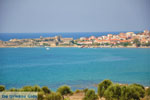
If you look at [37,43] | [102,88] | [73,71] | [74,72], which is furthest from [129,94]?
[37,43]

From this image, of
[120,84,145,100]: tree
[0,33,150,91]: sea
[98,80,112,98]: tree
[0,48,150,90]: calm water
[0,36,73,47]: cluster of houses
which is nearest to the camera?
[120,84,145,100]: tree

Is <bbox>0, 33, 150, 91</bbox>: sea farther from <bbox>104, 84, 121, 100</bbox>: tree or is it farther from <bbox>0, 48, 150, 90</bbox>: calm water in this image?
<bbox>104, 84, 121, 100</bbox>: tree

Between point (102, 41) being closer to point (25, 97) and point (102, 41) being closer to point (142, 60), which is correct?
point (142, 60)

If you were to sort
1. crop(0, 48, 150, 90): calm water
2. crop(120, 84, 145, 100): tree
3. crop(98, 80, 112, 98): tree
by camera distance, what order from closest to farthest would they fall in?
crop(120, 84, 145, 100): tree → crop(98, 80, 112, 98): tree → crop(0, 48, 150, 90): calm water

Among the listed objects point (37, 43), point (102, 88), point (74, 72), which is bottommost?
point (74, 72)

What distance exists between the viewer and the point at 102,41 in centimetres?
2802

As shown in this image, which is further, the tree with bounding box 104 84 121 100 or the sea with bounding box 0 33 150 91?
the sea with bounding box 0 33 150 91

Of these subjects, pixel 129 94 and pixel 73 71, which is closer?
pixel 129 94

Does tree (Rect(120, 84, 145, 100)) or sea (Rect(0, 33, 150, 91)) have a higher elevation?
tree (Rect(120, 84, 145, 100))

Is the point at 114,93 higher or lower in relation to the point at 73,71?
higher

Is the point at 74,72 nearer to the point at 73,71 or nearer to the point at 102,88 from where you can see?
the point at 73,71

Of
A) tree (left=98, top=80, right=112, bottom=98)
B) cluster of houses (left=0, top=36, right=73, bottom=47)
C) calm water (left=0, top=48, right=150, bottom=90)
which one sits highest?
cluster of houses (left=0, top=36, right=73, bottom=47)

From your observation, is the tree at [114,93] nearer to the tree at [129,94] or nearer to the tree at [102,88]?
the tree at [129,94]

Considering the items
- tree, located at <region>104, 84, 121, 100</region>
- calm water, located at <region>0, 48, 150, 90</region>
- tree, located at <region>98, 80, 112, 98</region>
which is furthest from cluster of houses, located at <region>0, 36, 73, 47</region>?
tree, located at <region>104, 84, 121, 100</region>
